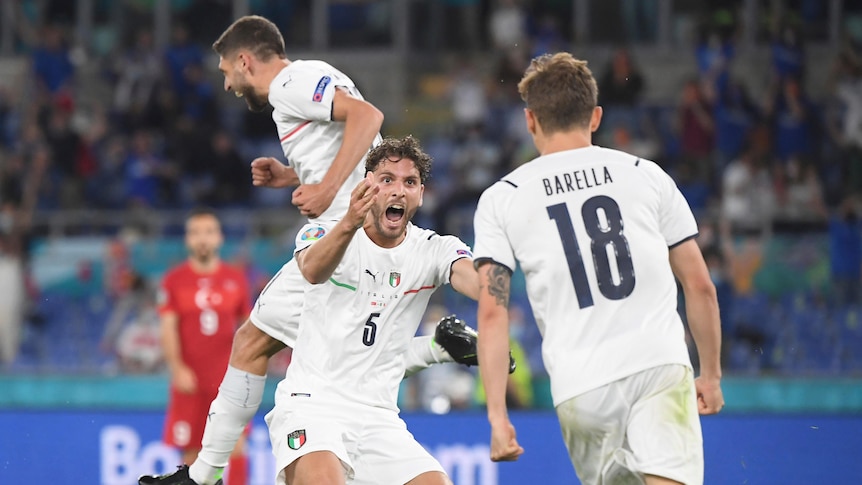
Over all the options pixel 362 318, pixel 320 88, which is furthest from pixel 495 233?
pixel 320 88

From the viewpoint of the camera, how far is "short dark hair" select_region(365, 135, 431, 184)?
5.79 m

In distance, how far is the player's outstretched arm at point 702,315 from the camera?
4781mm

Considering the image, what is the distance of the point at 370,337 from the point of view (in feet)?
19.3

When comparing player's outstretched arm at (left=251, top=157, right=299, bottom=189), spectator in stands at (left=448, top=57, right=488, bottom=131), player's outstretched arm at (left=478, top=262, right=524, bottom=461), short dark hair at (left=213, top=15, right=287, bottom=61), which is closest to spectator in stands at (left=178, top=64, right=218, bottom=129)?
spectator in stands at (left=448, top=57, right=488, bottom=131)

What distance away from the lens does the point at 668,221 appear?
4.84 metres

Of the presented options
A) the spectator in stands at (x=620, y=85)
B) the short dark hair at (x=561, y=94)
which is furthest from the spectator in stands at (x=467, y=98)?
the short dark hair at (x=561, y=94)

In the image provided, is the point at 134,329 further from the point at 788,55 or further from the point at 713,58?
the point at 788,55

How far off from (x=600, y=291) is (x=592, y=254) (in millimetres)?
131

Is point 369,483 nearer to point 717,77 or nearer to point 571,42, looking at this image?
point 717,77

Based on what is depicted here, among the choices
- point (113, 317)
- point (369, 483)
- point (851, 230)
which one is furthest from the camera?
point (113, 317)

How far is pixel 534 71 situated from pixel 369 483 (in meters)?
1.97

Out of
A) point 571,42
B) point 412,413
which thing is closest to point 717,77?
point 571,42

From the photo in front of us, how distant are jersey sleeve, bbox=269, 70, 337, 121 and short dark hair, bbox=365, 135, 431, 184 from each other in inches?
19.9

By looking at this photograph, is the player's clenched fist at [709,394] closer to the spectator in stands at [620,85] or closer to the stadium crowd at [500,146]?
the stadium crowd at [500,146]
